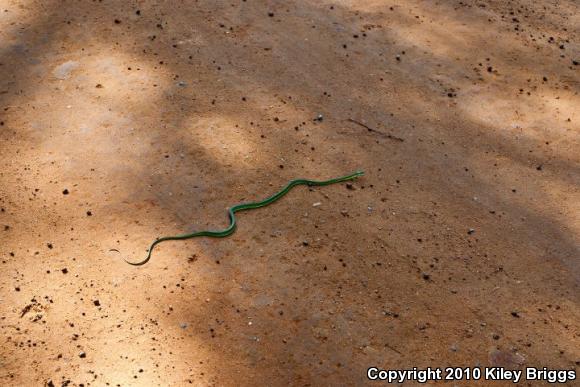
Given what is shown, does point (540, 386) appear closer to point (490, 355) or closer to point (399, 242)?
point (490, 355)

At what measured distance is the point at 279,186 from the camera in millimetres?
5801

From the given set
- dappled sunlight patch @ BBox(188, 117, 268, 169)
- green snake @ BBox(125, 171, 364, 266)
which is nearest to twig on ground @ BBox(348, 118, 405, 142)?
green snake @ BBox(125, 171, 364, 266)

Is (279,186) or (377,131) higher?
(377,131)

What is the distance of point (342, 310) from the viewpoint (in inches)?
186

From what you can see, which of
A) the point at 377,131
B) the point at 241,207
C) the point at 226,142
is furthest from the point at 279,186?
the point at 377,131

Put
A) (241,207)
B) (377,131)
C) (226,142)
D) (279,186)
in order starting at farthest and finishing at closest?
(377,131) < (226,142) < (279,186) < (241,207)

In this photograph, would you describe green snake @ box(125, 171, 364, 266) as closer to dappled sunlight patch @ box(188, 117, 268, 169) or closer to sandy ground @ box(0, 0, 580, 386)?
sandy ground @ box(0, 0, 580, 386)

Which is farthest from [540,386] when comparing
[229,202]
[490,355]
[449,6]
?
[449,6]

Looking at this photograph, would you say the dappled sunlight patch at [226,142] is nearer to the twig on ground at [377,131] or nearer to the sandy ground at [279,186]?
the sandy ground at [279,186]

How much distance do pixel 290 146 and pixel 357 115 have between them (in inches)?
37.7

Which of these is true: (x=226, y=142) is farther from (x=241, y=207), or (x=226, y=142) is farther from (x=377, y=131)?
(x=377, y=131)

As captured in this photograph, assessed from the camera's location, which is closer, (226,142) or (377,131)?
(226,142)

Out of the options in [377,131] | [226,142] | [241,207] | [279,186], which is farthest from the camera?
[377,131]

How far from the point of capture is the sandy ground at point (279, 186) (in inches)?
176
